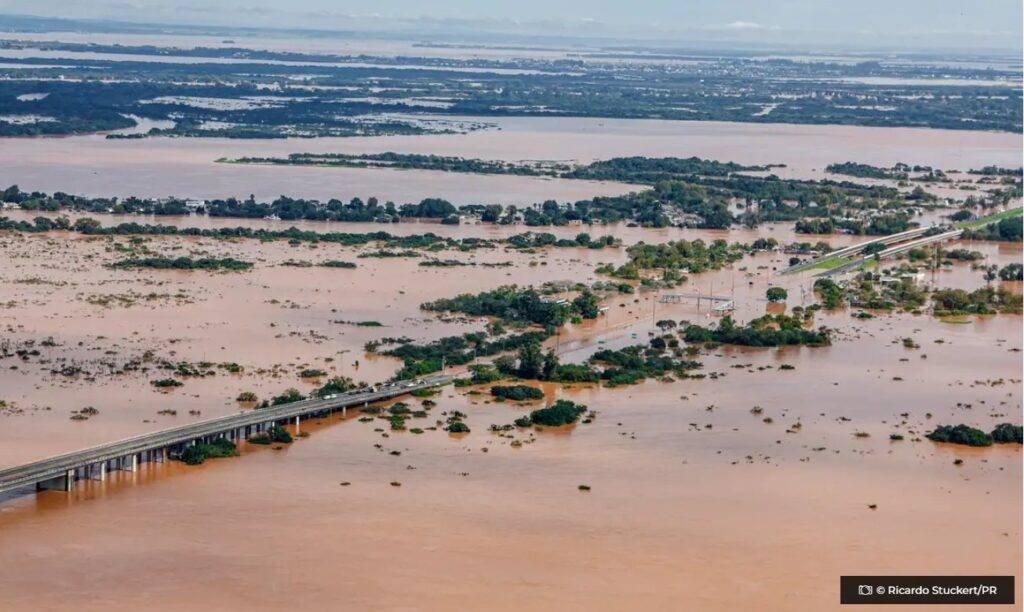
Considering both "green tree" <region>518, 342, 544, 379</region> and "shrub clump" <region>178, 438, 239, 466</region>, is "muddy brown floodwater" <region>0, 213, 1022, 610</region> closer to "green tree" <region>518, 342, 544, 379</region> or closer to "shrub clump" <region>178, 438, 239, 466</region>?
"shrub clump" <region>178, 438, 239, 466</region>

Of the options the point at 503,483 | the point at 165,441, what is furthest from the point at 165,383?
the point at 503,483

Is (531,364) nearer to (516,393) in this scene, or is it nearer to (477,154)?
(516,393)

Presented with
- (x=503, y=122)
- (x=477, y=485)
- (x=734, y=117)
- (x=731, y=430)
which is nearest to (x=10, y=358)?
(x=477, y=485)

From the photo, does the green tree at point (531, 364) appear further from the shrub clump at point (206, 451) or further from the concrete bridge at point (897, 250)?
the concrete bridge at point (897, 250)

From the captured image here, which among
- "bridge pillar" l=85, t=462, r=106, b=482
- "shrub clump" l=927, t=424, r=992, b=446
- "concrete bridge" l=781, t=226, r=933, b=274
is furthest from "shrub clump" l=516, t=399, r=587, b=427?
"concrete bridge" l=781, t=226, r=933, b=274

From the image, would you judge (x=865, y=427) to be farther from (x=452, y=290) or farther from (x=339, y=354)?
(x=452, y=290)
